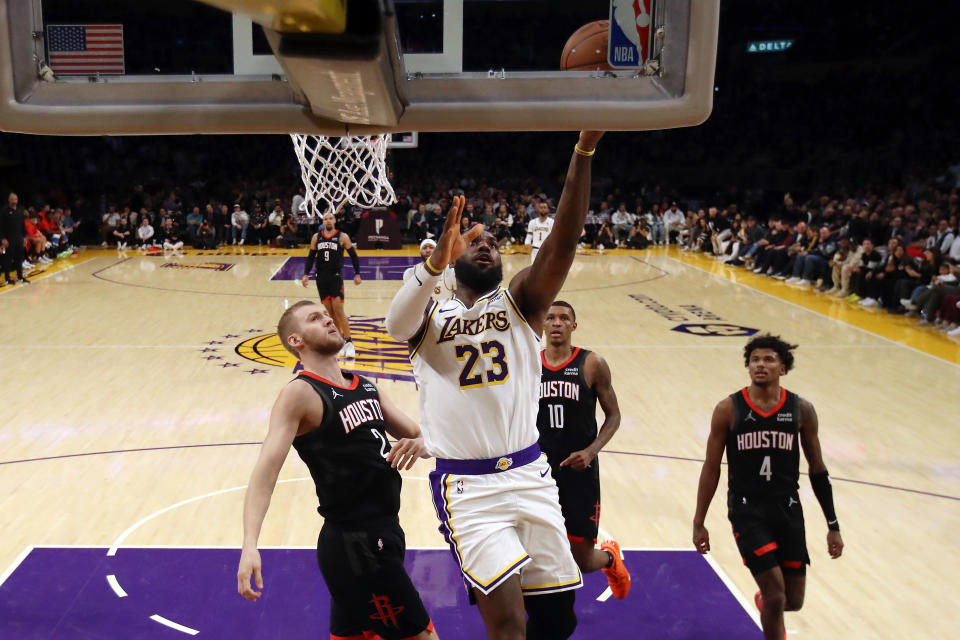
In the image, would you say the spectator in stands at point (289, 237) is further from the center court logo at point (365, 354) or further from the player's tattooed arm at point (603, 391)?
the player's tattooed arm at point (603, 391)

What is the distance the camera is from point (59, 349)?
10938 millimetres

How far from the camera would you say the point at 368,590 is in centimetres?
350

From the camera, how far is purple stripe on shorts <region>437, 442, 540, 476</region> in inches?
137

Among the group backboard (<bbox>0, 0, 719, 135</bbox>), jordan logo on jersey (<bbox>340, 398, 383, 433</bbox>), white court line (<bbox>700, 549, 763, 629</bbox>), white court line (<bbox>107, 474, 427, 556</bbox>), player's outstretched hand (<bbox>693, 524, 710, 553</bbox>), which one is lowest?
white court line (<bbox>107, 474, 427, 556</bbox>)

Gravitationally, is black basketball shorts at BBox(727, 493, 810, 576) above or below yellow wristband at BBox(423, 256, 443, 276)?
below

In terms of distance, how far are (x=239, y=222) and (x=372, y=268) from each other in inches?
246

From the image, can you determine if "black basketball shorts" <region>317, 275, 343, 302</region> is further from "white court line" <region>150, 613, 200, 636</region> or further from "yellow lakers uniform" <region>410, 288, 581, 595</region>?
"yellow lakers uniform" <region>410, 288, 581, 595</region>

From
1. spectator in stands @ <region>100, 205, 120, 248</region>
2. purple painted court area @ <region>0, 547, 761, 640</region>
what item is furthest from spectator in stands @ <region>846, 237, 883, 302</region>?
spectator in stands @ <region>100, 205, 120, 248</region>

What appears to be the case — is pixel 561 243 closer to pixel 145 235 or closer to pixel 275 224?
pixel 145 235

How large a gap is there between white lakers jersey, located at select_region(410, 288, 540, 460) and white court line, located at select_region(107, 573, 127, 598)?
7.24 ft

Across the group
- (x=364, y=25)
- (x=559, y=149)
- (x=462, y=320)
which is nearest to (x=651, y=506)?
(x=462, y=320)

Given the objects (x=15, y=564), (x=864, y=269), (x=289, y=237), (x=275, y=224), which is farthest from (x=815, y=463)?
(x=275, y=224)

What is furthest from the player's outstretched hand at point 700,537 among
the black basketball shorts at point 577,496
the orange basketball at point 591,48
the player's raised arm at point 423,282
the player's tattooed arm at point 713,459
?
the orange basketball at point 591,48

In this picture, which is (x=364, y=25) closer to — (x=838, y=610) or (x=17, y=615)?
(x=17, y=615)
